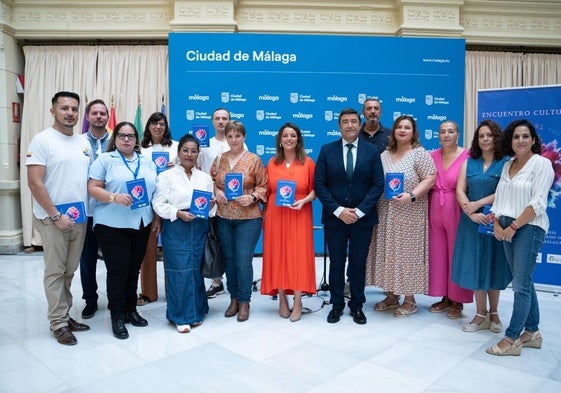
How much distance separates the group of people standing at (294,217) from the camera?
271 cm

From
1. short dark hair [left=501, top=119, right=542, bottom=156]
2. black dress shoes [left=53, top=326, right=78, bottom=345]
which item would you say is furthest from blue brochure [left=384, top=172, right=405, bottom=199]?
black dress shoes [left=53, top=326, right=78, bottom=345]

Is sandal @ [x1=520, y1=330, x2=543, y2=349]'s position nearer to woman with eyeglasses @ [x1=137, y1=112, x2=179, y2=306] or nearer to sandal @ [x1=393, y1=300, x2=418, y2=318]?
sandal @ [x1=393, y1=300, x2=418, y2=318]

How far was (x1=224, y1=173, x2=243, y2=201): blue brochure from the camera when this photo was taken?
3014 millimetres

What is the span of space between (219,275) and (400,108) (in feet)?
12.1

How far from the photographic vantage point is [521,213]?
8.12 feet

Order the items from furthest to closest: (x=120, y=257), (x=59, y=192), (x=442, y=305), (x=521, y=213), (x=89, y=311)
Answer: (x=442, y=305) < (x=89, y=311) < (x=120, y=257) < (x=59, y=192) < (x=521, y=213)

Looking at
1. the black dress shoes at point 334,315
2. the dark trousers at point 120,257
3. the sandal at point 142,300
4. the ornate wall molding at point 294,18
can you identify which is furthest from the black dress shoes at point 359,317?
the ornate wall molding at point 294,18

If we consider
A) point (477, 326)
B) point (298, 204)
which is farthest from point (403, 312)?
point (298, 204)

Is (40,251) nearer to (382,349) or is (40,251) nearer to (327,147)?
(327,147)

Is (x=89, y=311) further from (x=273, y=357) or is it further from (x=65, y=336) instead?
(x=273, y=357)

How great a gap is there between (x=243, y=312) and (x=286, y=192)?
1.04 meters

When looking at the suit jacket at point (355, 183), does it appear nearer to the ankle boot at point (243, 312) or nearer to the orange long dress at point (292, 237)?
the orange long dress at point (292, 237)

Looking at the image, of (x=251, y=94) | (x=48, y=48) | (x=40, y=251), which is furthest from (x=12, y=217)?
(x=251, y=94)

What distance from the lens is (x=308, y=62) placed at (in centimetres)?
553
